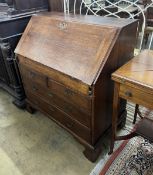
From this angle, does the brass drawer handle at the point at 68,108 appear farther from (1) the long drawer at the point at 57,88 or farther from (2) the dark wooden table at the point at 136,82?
(2) the dark wooden table at the point at 136,82

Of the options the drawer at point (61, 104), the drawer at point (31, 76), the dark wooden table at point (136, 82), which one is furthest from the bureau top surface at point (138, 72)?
the drawer at point (31, 76)

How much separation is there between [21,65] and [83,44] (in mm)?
697

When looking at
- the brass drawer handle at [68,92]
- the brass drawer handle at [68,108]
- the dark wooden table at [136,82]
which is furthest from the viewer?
the brass drawer handle at [68,108]

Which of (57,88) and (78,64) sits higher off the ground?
(78,64)

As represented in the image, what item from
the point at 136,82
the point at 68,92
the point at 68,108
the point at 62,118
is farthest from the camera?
the point at 62,118

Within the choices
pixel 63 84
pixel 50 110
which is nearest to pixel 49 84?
pixel 63 84

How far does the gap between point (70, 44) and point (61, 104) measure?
1.55 feet

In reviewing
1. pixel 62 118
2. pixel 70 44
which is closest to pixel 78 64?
pixel 70 44

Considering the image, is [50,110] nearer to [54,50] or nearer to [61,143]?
[61,143]

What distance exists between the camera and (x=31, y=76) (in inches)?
62.3

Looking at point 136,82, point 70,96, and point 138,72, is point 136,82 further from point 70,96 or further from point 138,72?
point 70,96

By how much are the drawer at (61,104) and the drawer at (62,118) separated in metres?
0.05

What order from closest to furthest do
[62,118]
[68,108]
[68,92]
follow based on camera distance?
[68,92] < [68,108] < [62,118]

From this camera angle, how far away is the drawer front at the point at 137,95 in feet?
3.17
